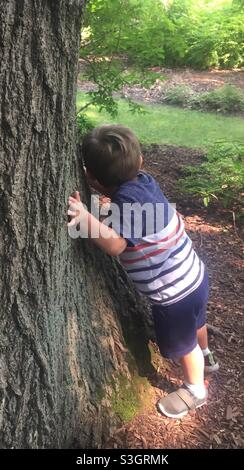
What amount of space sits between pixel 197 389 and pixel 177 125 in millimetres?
6547

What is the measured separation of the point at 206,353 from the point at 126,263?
32.8 inches

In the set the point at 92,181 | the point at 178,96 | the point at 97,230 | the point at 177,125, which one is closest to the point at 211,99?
the point at 178,96

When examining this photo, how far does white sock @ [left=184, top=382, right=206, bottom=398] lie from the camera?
2719mm

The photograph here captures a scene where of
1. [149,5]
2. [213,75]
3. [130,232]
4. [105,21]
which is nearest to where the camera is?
[130,232]

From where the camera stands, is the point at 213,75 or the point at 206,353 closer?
the point at 206,353

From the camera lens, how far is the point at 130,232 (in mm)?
2367

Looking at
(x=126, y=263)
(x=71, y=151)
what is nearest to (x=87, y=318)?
(x=126, y=263)

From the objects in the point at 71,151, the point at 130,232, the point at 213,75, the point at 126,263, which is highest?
the point at 71,151

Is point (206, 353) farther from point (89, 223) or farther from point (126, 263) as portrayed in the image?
point (89, 223)

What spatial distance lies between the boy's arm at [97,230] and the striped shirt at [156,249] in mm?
40

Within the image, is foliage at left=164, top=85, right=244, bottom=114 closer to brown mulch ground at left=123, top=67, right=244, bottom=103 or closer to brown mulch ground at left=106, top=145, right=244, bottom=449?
brown mulch ground at left=123, top=67, right=244, bottom=103

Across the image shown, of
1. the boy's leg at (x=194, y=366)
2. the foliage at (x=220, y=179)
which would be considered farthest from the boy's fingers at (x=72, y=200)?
the foliage at (x=220, y=179)

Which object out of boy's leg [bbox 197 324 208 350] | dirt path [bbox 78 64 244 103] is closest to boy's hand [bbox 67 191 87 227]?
boy's leg [bbox 197 324 208 350]

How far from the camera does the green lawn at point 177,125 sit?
25.6ft
